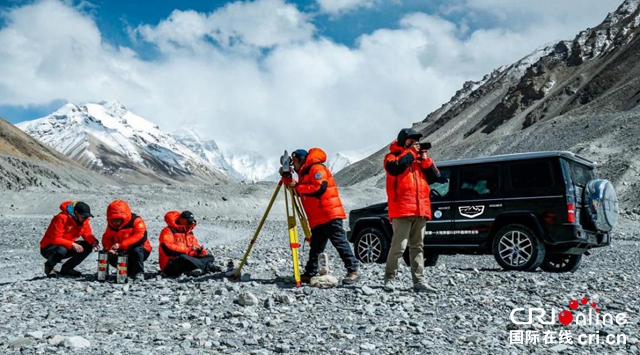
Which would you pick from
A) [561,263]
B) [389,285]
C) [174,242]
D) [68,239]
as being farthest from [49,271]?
[561,263]

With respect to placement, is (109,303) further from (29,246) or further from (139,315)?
(29,246)

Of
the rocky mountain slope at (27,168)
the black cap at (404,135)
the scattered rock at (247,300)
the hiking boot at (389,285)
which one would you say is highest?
the rocky mountain slope at (27,168)

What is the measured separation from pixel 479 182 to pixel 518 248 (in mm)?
1571

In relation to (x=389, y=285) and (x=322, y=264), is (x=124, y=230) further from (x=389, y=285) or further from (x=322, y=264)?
(x=389, y=285)

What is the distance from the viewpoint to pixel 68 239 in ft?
39.2

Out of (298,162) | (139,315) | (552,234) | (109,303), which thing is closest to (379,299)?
(298,162)

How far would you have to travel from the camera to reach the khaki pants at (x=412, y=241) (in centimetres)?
935

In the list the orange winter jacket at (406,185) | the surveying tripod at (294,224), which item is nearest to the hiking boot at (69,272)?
the surveying tripod at (294,224)

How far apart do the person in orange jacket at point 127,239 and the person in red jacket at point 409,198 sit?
15.4 feet

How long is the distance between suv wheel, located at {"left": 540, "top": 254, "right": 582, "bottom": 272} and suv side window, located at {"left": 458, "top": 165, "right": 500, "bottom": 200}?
2124mm

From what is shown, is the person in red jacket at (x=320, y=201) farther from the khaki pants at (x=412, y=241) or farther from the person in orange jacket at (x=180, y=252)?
the person in orange jacket at (x=180, y=252)

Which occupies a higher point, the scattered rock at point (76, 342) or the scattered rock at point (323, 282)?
the scattered rock at point (323, 282)

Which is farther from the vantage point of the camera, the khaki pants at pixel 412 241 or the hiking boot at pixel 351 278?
the hiking boot at pixel 351 278

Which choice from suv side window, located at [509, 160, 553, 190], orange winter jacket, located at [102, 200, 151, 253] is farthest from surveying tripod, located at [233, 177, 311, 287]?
suv side window, located at [509, 160, 553, 190]
